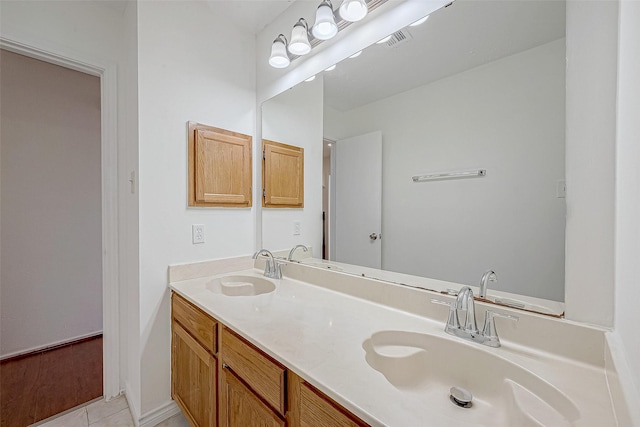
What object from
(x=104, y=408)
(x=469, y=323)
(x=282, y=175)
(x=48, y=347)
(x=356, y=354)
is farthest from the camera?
(x=48, y=347)

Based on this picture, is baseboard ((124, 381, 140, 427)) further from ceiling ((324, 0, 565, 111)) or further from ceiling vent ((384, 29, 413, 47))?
ceiling vent ((384, 29, 413, 47))

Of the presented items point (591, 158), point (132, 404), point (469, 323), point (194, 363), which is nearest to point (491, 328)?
point (469, 323)

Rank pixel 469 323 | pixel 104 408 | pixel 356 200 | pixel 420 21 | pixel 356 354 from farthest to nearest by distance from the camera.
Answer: pixel 104 408 → pixel 356 200 → pixel 420 21 → pixel 469 323 → pixel 356 354

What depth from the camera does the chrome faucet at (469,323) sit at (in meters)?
0.83

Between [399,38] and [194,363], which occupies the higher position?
[399,38]

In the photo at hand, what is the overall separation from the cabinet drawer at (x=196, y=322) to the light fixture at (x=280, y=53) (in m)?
1.47

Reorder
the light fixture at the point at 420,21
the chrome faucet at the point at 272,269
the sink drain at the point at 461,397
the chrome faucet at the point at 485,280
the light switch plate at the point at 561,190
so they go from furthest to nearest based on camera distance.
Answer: the chrome faucet at the point at 272,269, the light fixture at the point at 420,21, the chrome faucet at the point at 485,280, the light switch plate at the point at 561,190, the sink drain at the point at 461,397

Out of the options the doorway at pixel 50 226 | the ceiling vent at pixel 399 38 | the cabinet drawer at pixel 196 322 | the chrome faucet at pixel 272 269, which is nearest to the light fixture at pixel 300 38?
the ceiling vent at pixel 399 38

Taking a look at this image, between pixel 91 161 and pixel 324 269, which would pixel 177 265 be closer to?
pixel 324 269

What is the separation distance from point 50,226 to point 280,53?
2.49 metres

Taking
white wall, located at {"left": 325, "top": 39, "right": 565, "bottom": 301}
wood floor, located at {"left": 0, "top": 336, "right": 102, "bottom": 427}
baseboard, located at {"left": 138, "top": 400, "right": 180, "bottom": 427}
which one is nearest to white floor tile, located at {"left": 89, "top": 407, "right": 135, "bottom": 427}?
baseboard, located at {"left": 138, "top": 400, "right": 180, "bottom": 427}

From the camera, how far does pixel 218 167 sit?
68.8 inches

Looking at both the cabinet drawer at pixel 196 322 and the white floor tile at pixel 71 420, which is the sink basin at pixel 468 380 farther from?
the white floor tile at pixel 71 420

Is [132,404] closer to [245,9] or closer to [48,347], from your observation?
[48,347]
